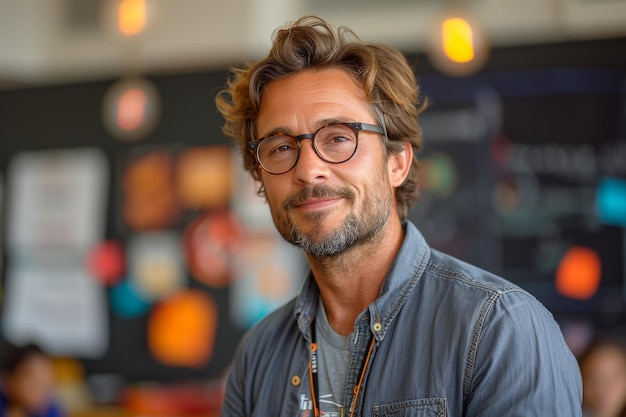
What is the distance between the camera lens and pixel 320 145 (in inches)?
67.6

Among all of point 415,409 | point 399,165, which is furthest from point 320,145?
point 415,409

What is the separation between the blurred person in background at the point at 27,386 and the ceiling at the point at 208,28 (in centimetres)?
162

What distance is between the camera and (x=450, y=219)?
4.24 meters

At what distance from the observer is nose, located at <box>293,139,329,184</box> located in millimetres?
1684

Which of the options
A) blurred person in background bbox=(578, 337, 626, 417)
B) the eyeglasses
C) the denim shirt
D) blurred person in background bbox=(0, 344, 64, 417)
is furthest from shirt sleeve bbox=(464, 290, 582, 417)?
blurred person in background bbox=(0, 344, 64, 417)

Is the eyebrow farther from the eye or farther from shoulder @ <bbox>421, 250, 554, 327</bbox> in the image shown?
shoulder @ <bbox>421, 250, 554, 327</bbox>

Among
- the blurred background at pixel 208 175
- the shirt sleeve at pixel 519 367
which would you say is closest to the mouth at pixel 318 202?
the shirt sleeve at pixel 519 367

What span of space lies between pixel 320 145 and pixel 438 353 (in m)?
0.47

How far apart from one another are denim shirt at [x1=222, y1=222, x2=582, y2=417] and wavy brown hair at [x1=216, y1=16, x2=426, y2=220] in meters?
0.22

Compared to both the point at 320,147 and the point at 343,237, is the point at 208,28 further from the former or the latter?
the point at 343,237

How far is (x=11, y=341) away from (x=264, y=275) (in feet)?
5.57

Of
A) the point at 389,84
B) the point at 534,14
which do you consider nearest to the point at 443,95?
the point at 534,14

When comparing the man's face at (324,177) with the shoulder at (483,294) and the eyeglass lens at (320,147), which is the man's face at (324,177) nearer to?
the eyeglass lens at (320,147)

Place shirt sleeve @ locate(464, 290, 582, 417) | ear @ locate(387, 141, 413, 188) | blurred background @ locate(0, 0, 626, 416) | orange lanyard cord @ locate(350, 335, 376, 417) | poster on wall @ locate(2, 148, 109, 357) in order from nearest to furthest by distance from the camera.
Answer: shirt sleeve @ locate(464, 290, 582, 417)
orange lanyard cord @ locate(350, 335, 376, 417)
ear @ locate(387, 141, 413, 188)
blurred background @ locate(0, 0, 626, 416)
poster on wall @ locate(2, 148, 109, 357)
